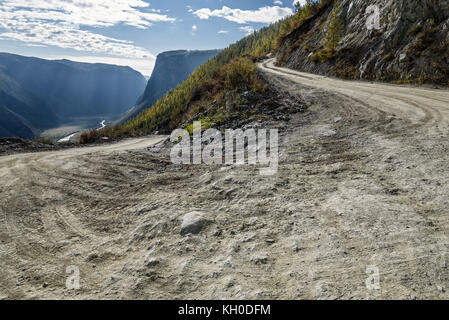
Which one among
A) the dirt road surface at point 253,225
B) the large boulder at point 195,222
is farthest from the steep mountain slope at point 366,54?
the large boulder at point 195,222

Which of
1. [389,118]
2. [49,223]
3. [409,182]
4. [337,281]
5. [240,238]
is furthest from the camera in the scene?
[389,118]

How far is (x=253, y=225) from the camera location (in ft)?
15.5

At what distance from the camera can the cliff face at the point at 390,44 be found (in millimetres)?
18352

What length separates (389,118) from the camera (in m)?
9.98

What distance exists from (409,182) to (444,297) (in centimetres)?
317

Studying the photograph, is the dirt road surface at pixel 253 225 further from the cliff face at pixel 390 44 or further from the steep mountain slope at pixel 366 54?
the cliff face at pixel 390 44

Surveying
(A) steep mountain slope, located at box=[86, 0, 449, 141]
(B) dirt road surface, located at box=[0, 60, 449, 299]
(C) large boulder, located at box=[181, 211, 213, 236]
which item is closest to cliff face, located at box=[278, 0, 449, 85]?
(A) steep mountain slope, located at box=[86, 0, 449, 141]

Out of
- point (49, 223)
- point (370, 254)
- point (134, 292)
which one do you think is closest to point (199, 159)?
point (49, 223)

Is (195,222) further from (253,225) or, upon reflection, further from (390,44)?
(390,44)

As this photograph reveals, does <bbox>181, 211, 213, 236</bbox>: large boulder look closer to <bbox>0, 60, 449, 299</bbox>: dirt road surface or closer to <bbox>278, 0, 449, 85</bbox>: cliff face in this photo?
<bbox>0, 60, 449, 299</bbox>: dirt road surface

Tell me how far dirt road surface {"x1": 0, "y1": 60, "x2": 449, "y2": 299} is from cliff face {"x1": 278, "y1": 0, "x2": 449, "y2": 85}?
13628 mm

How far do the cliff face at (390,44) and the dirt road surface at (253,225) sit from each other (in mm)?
13628

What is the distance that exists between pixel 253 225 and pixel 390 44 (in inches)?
1013
